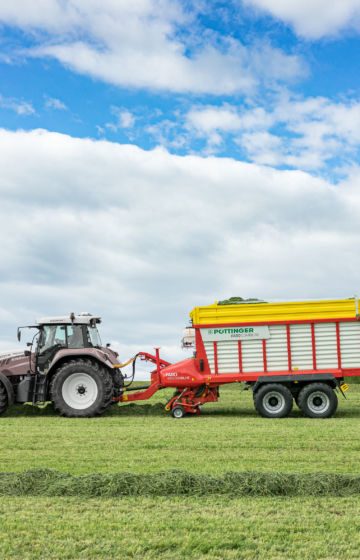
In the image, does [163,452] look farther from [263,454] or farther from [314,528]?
[314,528]

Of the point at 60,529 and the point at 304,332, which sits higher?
the point at 304,332

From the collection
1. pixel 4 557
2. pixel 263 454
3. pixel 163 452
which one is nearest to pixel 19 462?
pixel 163 452

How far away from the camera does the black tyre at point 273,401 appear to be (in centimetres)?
1466

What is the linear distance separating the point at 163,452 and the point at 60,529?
4091mm

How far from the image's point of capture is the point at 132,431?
1224 centimetres

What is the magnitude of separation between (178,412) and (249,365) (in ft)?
6.17

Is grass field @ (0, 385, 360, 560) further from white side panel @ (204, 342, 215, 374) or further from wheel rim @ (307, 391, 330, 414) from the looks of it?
white side panel @ (204, 342, 215, 374)

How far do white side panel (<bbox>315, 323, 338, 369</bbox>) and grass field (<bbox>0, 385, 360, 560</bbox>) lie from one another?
356cm

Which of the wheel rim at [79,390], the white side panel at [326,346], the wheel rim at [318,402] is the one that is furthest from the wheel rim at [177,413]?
the white side panel at [326,346]

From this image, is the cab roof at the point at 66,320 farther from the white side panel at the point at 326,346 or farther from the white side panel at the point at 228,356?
the white side panel at the point at 326,346

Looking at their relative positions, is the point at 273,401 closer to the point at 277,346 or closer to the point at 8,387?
the point at 277,346

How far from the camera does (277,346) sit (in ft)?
49.2

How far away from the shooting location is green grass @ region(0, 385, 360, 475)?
28.4ft

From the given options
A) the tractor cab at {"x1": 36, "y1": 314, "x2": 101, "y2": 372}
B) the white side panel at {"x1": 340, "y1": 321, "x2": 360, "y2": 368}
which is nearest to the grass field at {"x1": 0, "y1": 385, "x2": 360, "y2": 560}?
the white side panel at {"x1": 340, "y1": 321, "x2": 360, "y2": 368}
